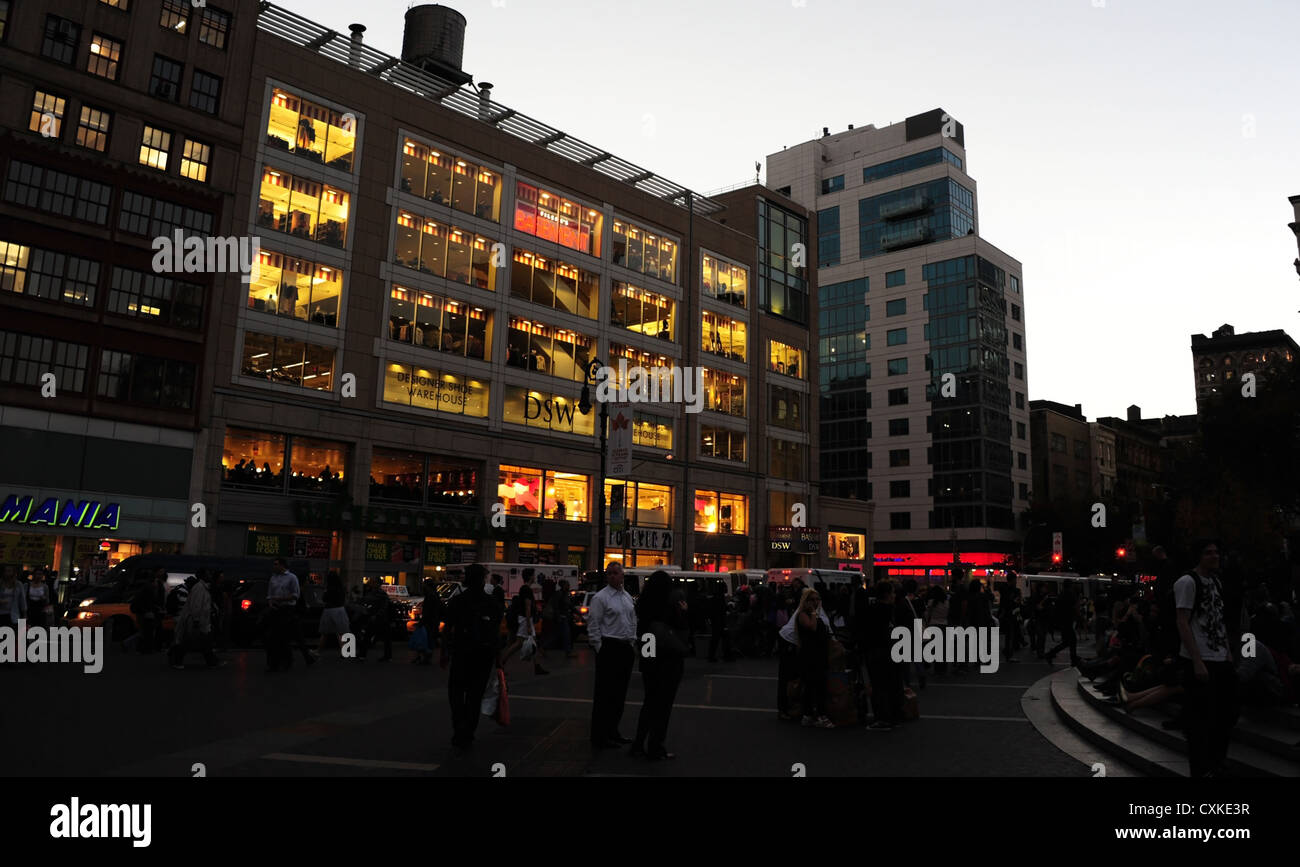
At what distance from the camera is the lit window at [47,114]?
1206 inches

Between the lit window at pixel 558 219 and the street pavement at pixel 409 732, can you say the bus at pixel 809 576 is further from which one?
the lit window at pixel 558 219

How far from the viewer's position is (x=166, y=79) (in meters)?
33.9

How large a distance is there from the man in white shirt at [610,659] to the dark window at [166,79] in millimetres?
33557

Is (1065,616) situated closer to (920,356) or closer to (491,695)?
(491,695)

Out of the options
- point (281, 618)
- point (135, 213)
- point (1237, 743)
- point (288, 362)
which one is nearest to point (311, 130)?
point (135, 213)

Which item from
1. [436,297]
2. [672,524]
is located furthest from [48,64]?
[672,524]

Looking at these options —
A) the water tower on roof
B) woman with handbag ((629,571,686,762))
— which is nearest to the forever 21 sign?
the water tower on roof

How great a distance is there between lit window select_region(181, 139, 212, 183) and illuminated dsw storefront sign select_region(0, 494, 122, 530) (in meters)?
13.1

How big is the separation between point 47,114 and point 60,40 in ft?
9.84

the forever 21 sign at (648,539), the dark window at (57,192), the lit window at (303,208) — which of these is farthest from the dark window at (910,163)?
the dark window at (57,192)

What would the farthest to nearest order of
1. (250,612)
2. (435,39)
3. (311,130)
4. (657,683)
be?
(435,39) < (311,130) < (250,612) < (657,683)

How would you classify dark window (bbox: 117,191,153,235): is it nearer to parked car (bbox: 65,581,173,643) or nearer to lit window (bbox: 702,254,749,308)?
parked car (bbox: 65,581,173,643)
